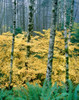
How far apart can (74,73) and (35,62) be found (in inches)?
92.6

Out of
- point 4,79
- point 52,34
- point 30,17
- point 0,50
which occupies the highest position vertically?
point 30,17

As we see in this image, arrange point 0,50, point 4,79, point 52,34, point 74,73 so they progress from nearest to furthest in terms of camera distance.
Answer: point 52,34 < point 74,73 < point 4,79 < point 0,50

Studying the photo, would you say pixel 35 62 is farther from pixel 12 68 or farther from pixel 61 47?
pixel 61 47

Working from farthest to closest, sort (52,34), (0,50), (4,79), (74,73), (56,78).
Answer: (0,50), (4,79), (56,78), (74,73), (52,34)

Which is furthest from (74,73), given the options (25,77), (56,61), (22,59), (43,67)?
(22,59)

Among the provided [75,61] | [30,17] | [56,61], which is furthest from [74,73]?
[30,17]

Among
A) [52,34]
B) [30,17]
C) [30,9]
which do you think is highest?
[30,9]

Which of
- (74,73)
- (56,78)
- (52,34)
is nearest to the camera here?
(52,34)

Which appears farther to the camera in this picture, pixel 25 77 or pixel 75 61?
pixel 75 61

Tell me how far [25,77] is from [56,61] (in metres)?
2.31

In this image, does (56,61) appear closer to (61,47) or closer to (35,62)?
(61,47)

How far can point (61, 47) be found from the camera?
685 centimetres

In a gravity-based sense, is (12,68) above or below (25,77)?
above

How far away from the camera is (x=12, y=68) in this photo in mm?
6172
